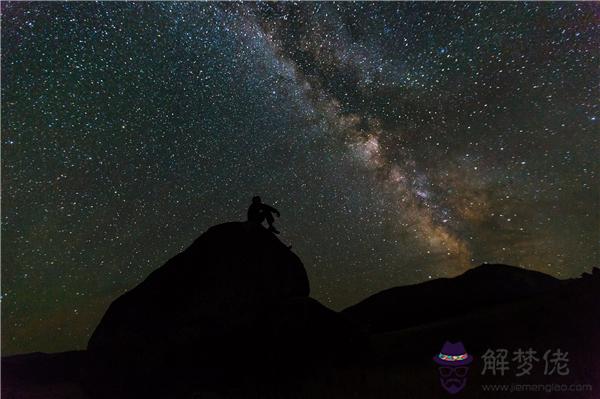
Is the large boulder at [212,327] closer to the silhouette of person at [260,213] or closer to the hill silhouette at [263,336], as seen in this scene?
the hill silhouette at [263,336]

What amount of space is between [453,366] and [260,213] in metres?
8.21

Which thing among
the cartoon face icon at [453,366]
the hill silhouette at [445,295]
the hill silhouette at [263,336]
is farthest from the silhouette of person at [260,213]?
the hill silhouette at [445,295]

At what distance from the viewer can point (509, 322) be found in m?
11.6

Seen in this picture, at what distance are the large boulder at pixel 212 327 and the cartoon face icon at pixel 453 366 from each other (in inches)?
116

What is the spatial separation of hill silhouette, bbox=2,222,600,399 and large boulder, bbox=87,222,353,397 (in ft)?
0.11

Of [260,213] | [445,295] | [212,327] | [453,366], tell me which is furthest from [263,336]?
[445,295]

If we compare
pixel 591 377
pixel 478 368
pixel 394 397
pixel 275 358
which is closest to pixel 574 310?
pixel 591 377

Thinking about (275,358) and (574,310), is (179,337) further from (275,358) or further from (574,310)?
(574,310)

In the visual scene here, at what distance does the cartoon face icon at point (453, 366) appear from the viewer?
8422 millimetres

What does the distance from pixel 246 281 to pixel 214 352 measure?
236 cm

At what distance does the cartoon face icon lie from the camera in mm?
8422

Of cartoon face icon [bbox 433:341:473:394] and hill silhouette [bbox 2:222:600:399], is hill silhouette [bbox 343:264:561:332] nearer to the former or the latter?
hill silhouette [bbox 2:222:600:399]

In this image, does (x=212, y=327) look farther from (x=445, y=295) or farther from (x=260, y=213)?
(x=445, y=295)

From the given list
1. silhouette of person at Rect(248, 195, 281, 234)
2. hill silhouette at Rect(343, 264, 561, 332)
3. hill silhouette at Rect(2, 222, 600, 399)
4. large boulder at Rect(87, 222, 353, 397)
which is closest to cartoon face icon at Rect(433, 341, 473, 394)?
hill silhouette at Rect(2, 222, 600, 399)
